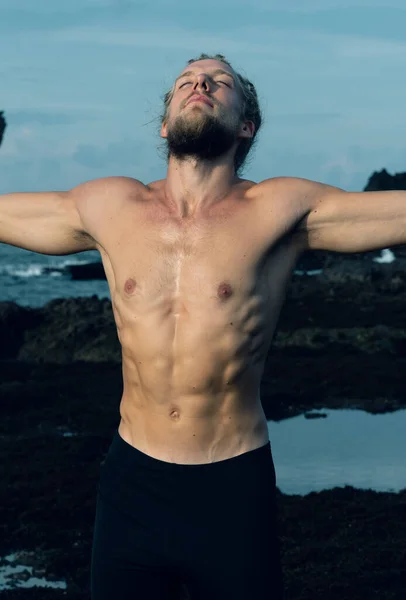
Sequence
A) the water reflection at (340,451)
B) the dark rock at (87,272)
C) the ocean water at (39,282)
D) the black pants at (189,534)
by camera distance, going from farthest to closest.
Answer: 1. the dark rock at (87,272)
2. the ocean water at (39,282)
3. the water reflection at (340,451)
4. the black pants at (189,534)

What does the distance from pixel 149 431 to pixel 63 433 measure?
7865mm

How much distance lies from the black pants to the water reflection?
17.4ft

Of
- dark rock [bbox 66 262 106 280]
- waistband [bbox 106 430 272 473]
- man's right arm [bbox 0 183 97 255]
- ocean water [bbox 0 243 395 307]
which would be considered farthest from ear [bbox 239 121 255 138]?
dark rock [bbox 66 262 106 280]

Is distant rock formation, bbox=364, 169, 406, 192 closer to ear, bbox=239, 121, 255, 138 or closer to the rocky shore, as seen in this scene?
the rocky shore

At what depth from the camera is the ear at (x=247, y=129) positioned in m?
4.74

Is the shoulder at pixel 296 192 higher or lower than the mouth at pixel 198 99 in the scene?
lower

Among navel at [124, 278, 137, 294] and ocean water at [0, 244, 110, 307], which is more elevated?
ocean water at [0, 244, 110, 307]

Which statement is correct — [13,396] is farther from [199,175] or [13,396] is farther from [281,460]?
[199,175]

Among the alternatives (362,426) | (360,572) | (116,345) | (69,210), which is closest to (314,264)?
(116,345)

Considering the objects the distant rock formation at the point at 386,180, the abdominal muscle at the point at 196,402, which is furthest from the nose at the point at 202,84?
the distant rock formation at the point at 386,180

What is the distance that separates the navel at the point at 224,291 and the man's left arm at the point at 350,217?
388 mm

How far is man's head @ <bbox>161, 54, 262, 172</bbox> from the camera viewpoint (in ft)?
14.8

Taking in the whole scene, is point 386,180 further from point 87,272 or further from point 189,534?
point 189,534

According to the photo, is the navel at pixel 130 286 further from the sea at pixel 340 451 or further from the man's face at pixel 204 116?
the sea at pixel 340 451
